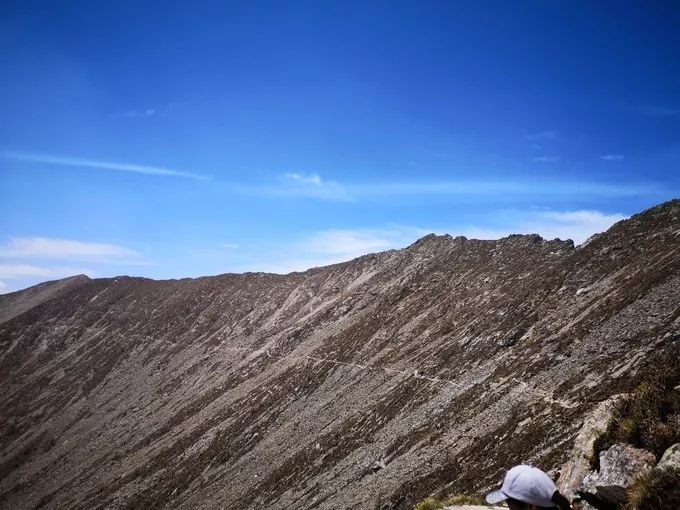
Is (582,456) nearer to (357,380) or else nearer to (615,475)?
(615,475)

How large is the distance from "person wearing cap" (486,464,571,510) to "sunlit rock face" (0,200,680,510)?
582 inches

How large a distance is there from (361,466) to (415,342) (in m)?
18.5

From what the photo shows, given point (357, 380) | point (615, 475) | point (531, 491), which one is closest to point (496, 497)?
point (531, 491)

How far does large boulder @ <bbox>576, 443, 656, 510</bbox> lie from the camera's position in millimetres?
9484

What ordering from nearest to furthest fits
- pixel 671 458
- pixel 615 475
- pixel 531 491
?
1. pixel 531 491
2. pixel 671 458
3. pixel 615 475

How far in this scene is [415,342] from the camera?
156ft

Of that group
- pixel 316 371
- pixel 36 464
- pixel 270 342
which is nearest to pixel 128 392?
pixel 36 464

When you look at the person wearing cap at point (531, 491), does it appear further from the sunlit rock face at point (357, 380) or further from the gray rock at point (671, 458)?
the sunlit rock face at point (357, 380)

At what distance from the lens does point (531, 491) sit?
6.89 meters

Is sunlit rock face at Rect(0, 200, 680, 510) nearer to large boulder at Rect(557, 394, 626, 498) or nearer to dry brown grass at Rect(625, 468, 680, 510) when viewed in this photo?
large boulder at Rect(557, 394, 626, 498)

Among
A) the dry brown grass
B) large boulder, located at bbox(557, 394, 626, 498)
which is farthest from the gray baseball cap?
large boulder, located at bbox(557, 394, 626, 498)

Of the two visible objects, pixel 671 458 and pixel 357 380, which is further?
pixel 357 380

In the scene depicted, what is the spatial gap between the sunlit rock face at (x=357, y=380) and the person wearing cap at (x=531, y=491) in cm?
1477

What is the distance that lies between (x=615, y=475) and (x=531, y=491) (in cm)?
501
